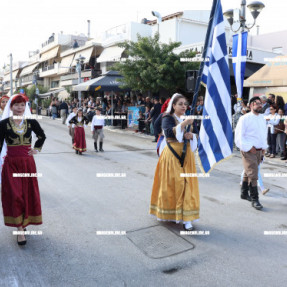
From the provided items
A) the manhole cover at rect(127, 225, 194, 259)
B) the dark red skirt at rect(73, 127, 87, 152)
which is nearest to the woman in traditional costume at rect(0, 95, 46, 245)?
the manhole cover at rect(127, 225, 194, 259)

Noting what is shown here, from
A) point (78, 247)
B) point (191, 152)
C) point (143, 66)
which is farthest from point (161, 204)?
point (143, 66)

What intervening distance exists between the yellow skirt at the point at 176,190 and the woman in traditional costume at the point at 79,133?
6.46 metres

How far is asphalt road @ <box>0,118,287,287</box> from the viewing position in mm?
3156

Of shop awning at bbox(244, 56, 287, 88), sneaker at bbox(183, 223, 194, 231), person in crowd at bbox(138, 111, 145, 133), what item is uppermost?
shop awning at bbox(244, 56, 287, 88)

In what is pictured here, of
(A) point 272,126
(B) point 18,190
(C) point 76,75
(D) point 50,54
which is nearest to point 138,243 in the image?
(B) point 18,190

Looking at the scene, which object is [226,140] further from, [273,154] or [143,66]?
[143,66]

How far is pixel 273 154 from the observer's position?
34.0 feet

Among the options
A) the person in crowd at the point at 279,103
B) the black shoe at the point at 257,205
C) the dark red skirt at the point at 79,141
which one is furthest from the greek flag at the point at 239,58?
the dark red skirt at the point at 79,141

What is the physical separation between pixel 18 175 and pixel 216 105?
2667 millimetres

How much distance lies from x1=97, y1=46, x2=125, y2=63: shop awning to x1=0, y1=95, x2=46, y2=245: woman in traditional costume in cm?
2239

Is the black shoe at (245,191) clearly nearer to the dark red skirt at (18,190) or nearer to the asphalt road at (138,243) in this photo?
the asphalt road at (138,243)

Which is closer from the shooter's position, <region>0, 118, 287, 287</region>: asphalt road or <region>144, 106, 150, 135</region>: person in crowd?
<region>0, 118, 287, 287</region>: asphalt road

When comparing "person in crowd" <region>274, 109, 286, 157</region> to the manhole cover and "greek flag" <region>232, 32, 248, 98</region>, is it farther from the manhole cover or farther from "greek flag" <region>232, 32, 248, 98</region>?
the manhole cover

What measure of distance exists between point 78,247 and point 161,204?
1.25 meters
